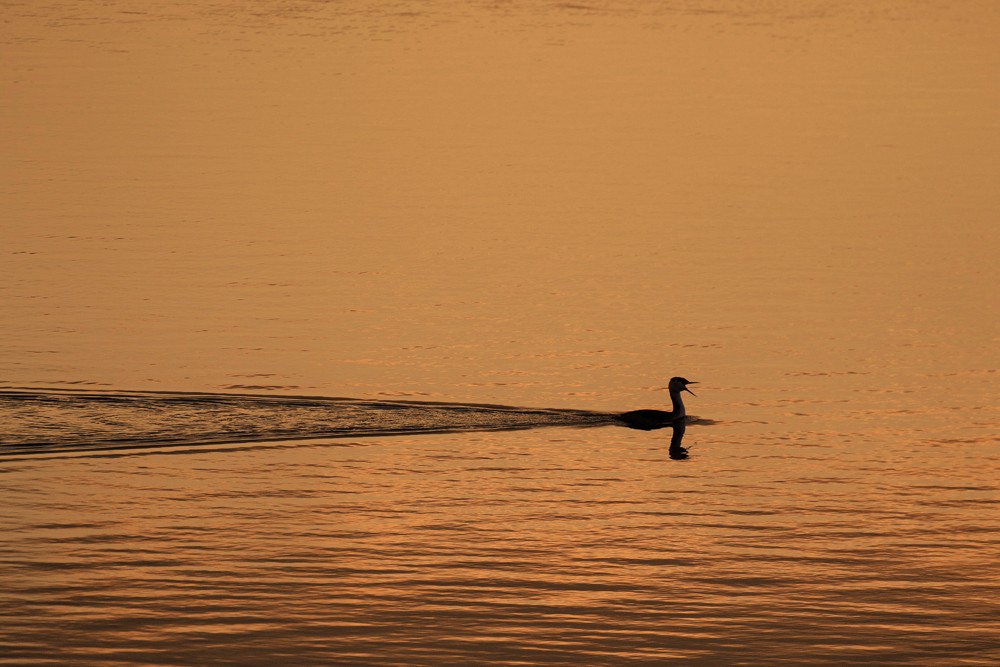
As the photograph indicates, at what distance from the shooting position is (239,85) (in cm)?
6047

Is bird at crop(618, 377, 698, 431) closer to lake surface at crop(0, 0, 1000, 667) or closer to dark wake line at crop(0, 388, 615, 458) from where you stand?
lake surface at crop(0, 0, 1000, 667)

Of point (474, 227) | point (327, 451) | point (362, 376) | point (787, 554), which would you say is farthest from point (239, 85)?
point (787, 554)

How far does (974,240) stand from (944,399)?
39.2ft

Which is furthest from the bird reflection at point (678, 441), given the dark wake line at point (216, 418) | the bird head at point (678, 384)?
the dark wake line at point (216, 418)

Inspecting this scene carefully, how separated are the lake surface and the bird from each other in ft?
0.67

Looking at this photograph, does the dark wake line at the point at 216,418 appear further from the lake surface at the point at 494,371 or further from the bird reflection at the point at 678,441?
the bird reflection at the point at 678,441

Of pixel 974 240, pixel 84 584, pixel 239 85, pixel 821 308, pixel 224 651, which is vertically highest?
pixel 239 85

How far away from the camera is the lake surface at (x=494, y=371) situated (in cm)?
1898

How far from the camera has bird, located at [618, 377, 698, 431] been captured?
86.2 feet

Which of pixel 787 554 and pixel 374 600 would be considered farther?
pixel 787 554

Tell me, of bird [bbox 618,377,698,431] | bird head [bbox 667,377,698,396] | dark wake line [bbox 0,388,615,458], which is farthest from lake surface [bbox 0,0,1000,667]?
bird head [bbox 667,377,698,396]

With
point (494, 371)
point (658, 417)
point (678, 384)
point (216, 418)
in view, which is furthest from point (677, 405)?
point (216, 418)

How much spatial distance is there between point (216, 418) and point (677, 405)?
6025mm

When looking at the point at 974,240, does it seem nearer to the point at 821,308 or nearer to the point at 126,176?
the point at 821,308
